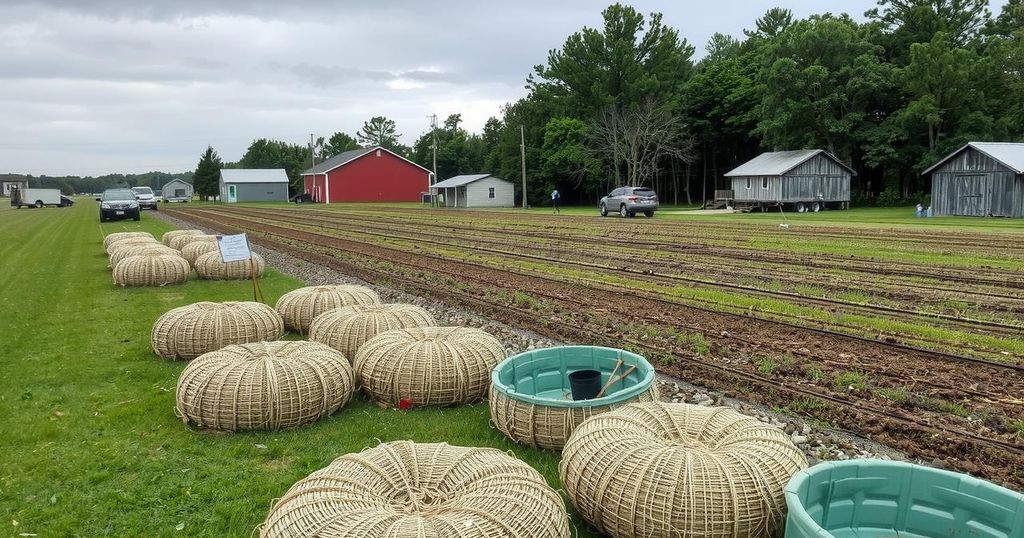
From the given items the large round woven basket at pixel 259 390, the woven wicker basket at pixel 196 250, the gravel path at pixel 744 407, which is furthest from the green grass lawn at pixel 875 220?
the large round woven basket at pixel 259 390

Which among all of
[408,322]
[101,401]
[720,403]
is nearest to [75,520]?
[101,401]

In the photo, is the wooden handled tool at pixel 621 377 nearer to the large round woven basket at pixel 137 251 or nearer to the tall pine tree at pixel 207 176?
the large round woven basket at pixel 137 251

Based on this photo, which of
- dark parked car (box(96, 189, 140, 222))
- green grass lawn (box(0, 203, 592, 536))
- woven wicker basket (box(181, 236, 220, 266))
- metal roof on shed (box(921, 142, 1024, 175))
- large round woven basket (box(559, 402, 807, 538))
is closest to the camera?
large round woven basket (box(559, 402, 807, 538))

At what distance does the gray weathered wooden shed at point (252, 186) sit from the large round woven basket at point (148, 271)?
7831cm

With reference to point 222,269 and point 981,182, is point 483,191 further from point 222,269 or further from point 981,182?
point 222,269

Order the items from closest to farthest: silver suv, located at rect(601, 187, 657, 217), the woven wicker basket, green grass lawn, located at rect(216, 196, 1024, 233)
Answer: 1. the woven wicker basket
2. green grass lawn, located at rect(216, 196, 1024, 233)
3. silver suv, located at rect(601, 187, 657, 217)

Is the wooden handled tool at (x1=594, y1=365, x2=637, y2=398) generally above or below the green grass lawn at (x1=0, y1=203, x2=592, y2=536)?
above

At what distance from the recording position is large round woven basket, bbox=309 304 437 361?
7781 mm

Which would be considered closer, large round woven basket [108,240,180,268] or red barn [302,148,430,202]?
large round woven basket [108,240,180,268]

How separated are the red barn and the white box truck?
2791cm

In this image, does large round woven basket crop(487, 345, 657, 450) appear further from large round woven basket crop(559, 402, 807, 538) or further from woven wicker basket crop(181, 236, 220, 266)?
woven wicker basket crop(181, 236, 220, 266)

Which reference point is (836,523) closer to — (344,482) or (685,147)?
(344,482)

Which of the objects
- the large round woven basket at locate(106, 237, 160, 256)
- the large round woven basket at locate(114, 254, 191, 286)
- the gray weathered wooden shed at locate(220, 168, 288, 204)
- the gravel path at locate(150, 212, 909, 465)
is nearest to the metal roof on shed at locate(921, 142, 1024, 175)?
the gravel path at locate(150, 212, 909, 465)

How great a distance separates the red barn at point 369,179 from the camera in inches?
3073
